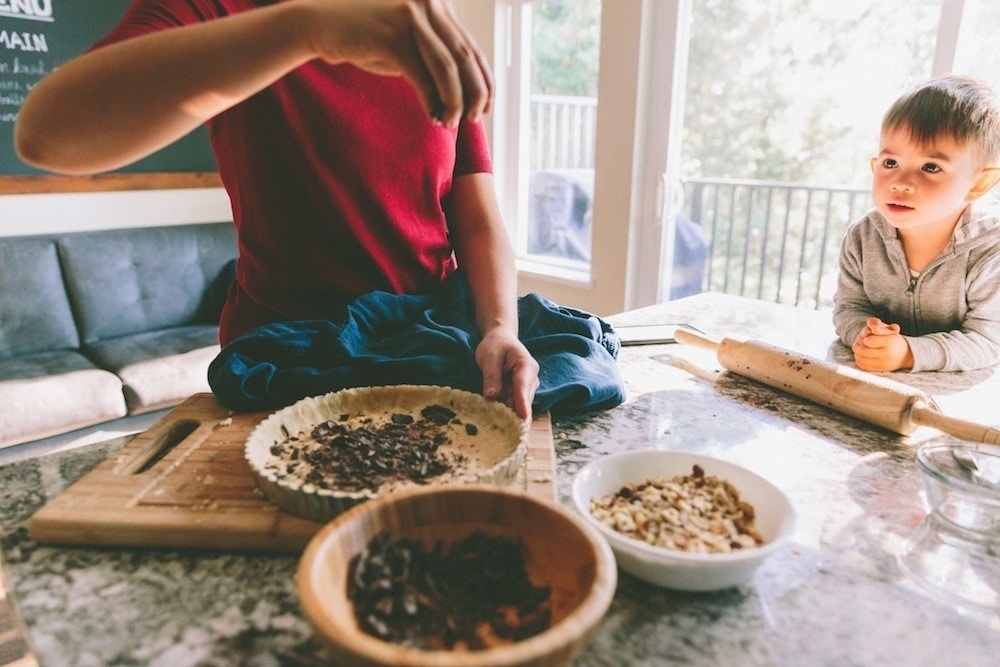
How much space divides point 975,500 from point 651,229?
8.52 ft

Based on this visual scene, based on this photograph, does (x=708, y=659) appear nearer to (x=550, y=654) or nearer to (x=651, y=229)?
(x=550, y=654)

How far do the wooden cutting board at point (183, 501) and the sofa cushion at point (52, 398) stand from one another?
1.99 m

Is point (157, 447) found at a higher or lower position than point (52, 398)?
higher

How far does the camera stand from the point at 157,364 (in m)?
2.68

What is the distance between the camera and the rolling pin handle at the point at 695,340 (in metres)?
1.14

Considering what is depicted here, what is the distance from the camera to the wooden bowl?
1.23ft

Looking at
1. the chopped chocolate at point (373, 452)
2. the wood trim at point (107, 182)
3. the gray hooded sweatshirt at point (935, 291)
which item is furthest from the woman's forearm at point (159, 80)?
the wood trim at point (107, 182)

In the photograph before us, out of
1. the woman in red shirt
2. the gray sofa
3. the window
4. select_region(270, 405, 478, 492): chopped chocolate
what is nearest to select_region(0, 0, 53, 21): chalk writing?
the gray sofa

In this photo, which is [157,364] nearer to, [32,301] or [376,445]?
[32,301]

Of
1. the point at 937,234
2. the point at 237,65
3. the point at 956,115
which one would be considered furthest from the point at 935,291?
the point at 237,65

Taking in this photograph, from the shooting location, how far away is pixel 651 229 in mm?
3143

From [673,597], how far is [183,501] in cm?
48

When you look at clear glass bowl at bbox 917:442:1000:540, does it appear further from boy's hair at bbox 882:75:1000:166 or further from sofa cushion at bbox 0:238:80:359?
sofa cushion at bbox 0:238:80:359

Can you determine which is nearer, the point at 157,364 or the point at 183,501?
the point at 183,501
